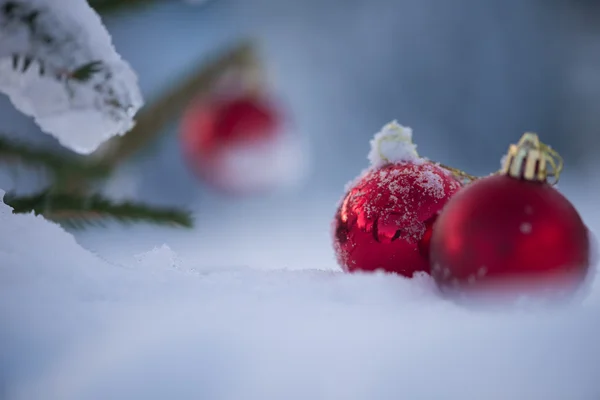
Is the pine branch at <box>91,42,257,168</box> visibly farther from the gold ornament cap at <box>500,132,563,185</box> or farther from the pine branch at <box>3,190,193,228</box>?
→ the gold ornament cap at <box>500,132,563,185</box>

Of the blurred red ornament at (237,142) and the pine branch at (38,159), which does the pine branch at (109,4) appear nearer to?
the pine branch at (38,159)

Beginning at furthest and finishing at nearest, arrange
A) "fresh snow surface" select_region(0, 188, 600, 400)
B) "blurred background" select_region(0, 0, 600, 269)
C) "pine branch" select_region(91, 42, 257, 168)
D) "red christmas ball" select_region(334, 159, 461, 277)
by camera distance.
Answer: "blurred background" select_region(0, 0, 600, 269)
"pine branch" select_region(91, 42, 257, 168)
"red christmas ball" select_region(334, 159, 461, 277)
"fresh snow surface" select_region(0, 188, 600, 400)

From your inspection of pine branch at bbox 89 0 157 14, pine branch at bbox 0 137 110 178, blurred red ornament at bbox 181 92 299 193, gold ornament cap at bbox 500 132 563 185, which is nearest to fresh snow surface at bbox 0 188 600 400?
gold ornament cap at bbox 500 132 563 185

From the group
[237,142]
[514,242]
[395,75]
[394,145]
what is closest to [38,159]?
[394,145]

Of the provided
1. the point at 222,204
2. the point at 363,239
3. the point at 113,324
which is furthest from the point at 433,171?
the point at 222,204

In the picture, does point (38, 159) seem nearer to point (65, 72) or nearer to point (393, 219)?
point (65, 72)

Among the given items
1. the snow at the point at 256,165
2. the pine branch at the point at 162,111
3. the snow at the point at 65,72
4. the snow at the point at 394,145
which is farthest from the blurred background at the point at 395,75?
the snow at the point at 65,72

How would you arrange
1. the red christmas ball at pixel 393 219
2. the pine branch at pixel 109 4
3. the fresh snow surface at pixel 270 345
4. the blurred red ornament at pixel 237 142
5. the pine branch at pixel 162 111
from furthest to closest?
the blurred red ornament at pixel 237 142, the pine branch at pixel 162 111, the pine branch at pixel 109 4, the red christmas ball at pixel 393 219, the fresh snow surface at pixel 270 345
